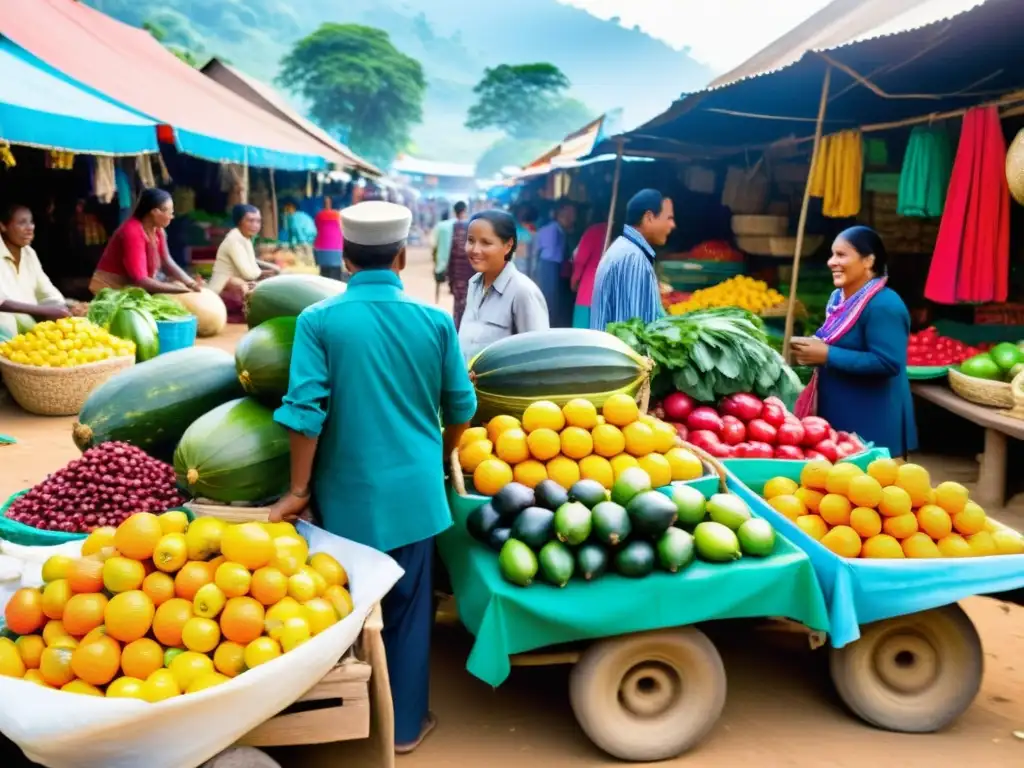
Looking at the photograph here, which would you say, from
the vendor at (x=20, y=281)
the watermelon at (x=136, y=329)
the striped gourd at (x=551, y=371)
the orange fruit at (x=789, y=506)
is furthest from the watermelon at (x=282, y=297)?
the watermelon at (x=136, y=329)

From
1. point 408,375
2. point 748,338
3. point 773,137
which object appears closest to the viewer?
point 408,375

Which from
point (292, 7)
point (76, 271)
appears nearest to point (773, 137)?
point (76, 271)

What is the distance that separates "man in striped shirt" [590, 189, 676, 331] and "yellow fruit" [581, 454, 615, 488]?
1712 millimetres

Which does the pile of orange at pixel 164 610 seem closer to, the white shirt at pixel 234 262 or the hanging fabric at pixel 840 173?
the hanging fabric at pixel 840 173

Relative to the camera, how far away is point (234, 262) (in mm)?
10797

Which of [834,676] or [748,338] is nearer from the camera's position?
[834,676]

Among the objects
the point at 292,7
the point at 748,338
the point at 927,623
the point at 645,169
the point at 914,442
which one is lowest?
the point at 927,623

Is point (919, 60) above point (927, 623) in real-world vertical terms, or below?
above

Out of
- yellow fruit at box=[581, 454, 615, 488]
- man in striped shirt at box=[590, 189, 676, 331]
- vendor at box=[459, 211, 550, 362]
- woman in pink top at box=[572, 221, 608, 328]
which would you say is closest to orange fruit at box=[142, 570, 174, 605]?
yellow fruit at box=[581, 454, 615, 488]

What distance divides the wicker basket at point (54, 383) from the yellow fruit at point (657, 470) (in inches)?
194

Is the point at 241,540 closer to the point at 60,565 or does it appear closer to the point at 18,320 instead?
the point at 60,565

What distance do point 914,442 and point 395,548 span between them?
119 inches

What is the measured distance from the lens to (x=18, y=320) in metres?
7.35

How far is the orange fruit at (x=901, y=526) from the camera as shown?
3121 mm
